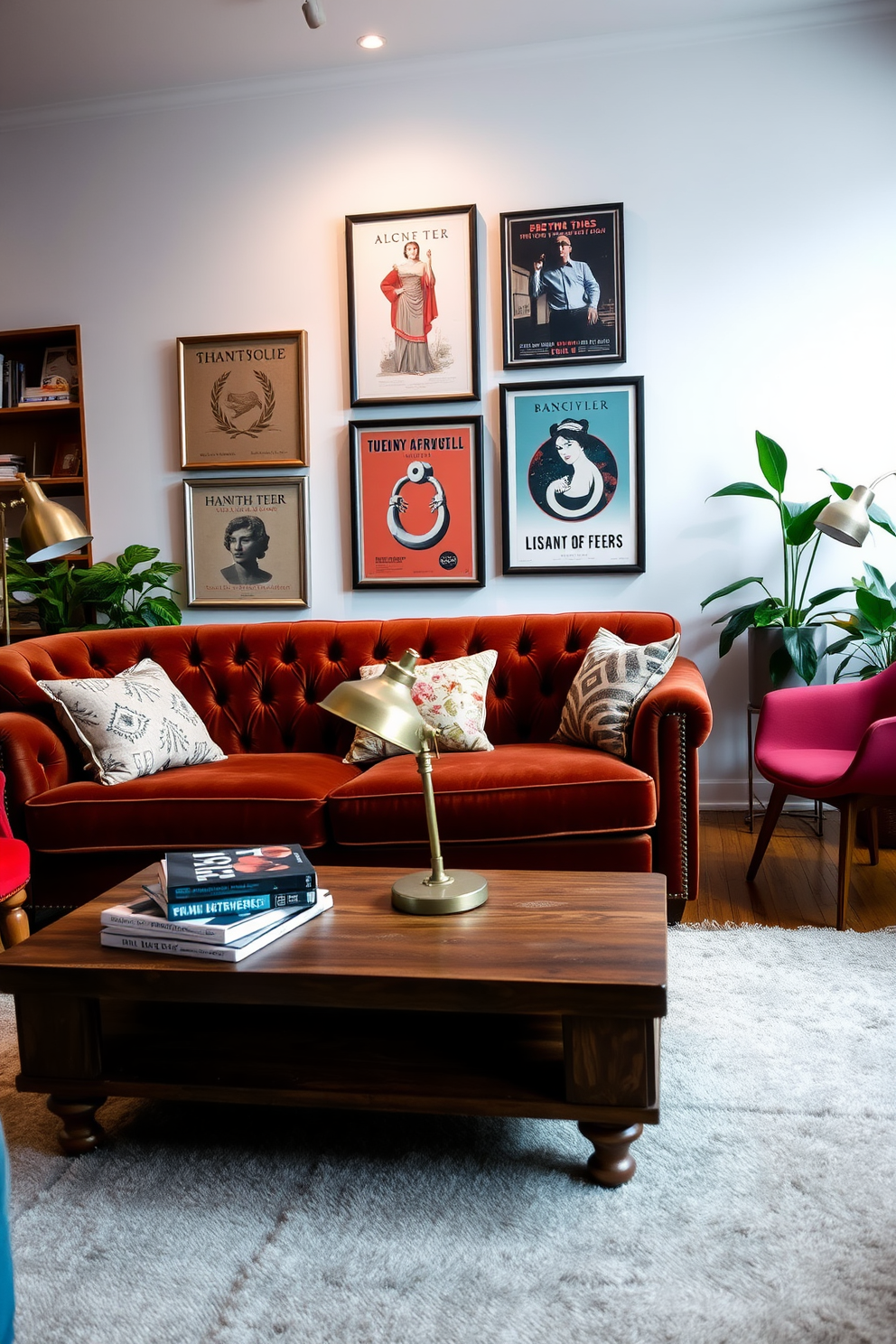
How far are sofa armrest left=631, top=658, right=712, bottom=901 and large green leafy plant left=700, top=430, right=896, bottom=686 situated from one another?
0.96 m

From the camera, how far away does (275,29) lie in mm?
3539

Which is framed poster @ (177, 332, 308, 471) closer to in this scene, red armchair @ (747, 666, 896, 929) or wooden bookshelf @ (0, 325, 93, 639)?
wooden bookshelf @ (0, 325, 93, 639)

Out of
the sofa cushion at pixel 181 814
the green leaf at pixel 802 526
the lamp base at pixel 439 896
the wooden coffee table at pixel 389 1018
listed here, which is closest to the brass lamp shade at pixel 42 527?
the sofa cushion at pixel 181 814

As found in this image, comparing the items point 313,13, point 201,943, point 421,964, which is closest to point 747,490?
point 313,13

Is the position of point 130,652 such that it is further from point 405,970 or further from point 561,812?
point 405,970

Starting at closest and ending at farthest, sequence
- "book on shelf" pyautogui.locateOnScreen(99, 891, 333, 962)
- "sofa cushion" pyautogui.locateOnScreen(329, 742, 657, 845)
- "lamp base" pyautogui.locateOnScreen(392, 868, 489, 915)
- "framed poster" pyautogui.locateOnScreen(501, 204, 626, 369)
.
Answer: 1. "book on shelf" pyautogui.locateOnScreen(99, 891, 333, 962)
2. "lamp base" pyautogui.locateOnScreen(392, 868, 489, 915)
3. "sofa cushion" pyautogui.locateOnScreen(329, 742, 657, 845)
4. "framed poster" pyautogui.locateOnScreen(501, 204, 626, 369)

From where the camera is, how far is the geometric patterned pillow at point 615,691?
266cm

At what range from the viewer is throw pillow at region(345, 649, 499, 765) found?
283 centimetres

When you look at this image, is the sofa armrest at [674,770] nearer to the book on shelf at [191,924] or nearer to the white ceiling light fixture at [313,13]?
the book on shelf at [191,924]

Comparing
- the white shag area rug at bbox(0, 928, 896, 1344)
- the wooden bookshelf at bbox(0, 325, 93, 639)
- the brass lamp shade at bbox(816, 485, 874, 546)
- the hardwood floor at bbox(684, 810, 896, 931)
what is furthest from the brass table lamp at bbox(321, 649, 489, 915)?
the wooden bookshelf at bbox(0, 325, 93, 639)

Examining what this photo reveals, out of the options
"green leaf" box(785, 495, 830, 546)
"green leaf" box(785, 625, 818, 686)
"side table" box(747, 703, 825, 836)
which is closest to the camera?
"green leaf" box(785, 625, 818, 686)

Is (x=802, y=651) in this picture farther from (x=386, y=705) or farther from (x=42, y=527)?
(x=42, y=527)

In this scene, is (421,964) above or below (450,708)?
below

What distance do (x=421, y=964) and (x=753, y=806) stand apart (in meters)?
2.63
